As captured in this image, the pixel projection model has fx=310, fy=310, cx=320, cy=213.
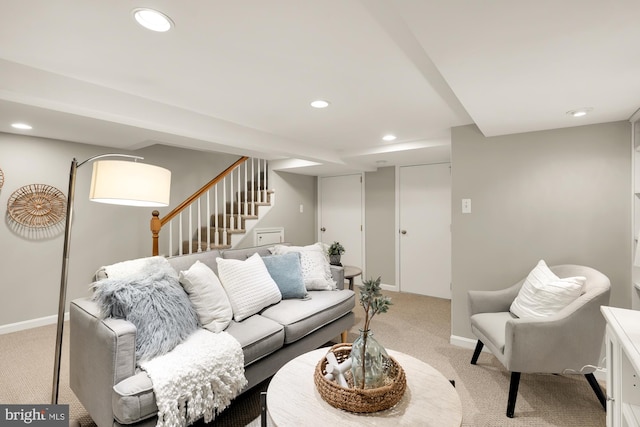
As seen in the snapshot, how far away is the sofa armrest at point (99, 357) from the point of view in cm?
145

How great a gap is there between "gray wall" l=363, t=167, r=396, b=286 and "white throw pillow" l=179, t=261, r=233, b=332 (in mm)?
3205

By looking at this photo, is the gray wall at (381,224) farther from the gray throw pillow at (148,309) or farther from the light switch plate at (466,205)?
the gray throw pillow at (148,309)

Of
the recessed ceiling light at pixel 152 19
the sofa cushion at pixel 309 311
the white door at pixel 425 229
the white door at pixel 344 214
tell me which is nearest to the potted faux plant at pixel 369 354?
the sofa cushion at pixel 309 311

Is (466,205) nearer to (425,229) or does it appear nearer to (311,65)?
(425,229)

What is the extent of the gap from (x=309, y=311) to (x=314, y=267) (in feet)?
2.00

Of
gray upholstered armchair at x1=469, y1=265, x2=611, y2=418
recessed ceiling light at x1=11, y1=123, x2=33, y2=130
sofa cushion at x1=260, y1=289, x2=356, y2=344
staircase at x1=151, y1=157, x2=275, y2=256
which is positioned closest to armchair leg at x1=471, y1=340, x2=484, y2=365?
gray upholstered armchair at x1=469, y1=265, x2=611, y2=418

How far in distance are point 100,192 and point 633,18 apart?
7.56 ft

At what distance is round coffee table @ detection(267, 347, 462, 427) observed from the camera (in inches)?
46.3

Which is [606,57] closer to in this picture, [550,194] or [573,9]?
[573,9]

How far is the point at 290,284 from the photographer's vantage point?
2609mm

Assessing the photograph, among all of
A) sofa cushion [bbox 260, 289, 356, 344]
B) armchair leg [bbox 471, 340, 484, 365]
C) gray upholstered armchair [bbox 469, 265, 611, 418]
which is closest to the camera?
gray upholstered armchair [bbox 469, 265, 611, 418]

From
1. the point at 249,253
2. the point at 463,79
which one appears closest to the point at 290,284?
the point at 249,253

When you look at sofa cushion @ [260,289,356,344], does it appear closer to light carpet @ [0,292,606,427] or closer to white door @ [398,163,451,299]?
light carpet @ [0,292,606,427]

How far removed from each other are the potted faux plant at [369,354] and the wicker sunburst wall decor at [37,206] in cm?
354
